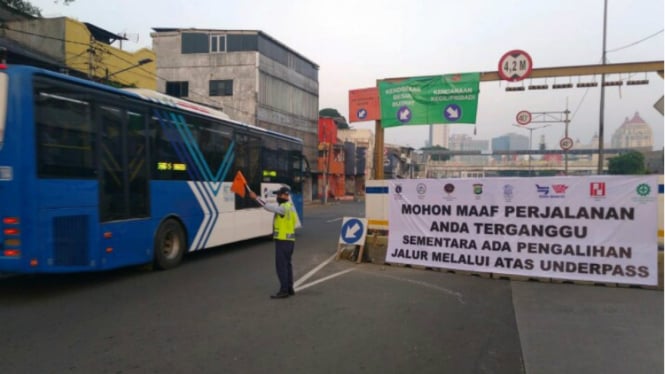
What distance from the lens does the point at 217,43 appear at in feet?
118

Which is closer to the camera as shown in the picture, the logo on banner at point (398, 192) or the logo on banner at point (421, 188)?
the logo on banner at point (421, 188)

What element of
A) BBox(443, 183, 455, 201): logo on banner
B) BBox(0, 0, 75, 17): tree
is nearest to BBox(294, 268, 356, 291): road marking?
BBox(443, 183, 455, 201): logo on banner

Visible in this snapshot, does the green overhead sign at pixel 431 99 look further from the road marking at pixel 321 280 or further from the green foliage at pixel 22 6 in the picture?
the green foliage at pixel 22 6

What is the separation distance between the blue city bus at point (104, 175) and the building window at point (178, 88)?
27.6 meters

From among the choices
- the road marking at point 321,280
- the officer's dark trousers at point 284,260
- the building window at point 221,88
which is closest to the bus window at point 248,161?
the road marking at point 321,280

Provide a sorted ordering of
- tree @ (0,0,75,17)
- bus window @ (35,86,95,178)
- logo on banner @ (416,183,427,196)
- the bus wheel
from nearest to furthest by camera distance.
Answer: bus window @ (35,86,95,178), the bus wheel, logo on banner @ (416,183,427,196), tree @ (0,0,75,17)

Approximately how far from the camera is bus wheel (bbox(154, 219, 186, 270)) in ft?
28.8

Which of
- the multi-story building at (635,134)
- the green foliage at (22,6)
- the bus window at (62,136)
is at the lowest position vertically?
the bus window at (62,136)

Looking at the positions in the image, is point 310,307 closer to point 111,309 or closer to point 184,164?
point 111,309

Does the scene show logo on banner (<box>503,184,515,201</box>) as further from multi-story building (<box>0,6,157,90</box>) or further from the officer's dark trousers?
multi-story building (<box>0,6,157,90</box>)

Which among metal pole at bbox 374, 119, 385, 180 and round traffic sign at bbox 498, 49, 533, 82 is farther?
metal pole at bbox 374, 119, 385, 180

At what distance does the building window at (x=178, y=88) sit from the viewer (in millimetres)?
36625

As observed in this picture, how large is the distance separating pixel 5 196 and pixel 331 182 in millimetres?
43505

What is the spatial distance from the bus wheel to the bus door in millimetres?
274
